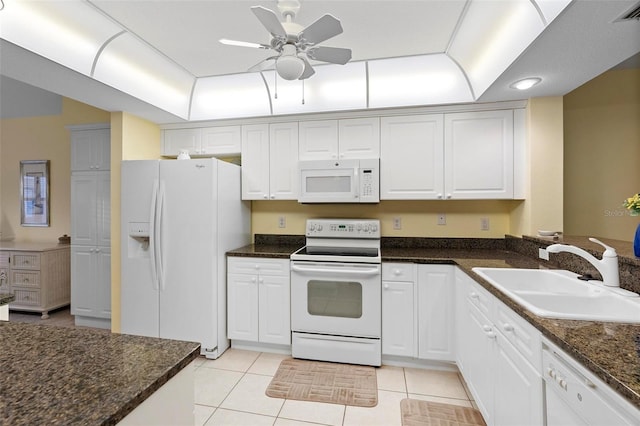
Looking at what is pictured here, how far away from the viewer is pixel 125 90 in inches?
96.3

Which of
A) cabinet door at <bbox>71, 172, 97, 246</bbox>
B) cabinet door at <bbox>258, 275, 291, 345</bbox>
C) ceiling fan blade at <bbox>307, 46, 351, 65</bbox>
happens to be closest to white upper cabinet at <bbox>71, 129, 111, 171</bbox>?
cabinet door at <bbox>71, 172, 97, 246</bbox>

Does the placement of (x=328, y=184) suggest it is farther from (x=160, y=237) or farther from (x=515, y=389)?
(x=515, y=389)

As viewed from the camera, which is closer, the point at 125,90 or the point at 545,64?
the point at 545,64

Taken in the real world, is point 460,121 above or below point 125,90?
below

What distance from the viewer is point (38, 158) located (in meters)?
4.12

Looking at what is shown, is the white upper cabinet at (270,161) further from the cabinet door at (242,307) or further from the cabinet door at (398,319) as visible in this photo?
the cabinet door at (398,319)

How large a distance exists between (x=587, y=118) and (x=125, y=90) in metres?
4.15

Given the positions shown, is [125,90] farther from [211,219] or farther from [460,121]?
[460,121]

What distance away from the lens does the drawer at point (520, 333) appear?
1.15m

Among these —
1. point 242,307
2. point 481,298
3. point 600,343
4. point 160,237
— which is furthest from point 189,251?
point 600,343

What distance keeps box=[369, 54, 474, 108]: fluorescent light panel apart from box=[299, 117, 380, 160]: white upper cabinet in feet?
0.76

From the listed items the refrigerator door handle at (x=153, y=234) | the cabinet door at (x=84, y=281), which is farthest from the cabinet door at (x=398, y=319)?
the cabinet door at (x=84, y=281)

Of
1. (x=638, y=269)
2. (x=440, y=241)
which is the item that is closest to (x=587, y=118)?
(x=440, y=241)

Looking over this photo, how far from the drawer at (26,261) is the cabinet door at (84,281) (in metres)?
0.63
